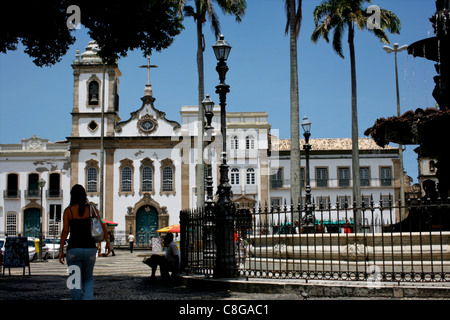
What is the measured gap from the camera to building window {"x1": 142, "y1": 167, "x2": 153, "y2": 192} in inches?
1804

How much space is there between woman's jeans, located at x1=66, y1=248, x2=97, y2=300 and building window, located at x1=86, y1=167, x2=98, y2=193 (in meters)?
39.9

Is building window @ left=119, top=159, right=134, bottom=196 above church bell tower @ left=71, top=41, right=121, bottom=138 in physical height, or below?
below

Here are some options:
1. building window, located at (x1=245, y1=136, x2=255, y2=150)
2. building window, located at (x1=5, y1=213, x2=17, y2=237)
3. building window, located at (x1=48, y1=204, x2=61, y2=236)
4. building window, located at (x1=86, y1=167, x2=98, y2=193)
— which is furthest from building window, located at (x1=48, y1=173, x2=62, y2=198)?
building window, located at (x1=245, y1=136, x2=255, y2=150)

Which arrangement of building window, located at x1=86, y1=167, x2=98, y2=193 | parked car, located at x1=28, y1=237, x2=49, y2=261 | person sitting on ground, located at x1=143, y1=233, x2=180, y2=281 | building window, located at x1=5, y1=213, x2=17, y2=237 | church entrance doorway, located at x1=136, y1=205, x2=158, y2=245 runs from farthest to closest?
building window, located at x1=5, y1=213, x2=17, y2=237, building window, located at x1=86, y1=167, x2=98, y2=193, church entrance doorway, located at x1=136, y1=205, x2=158, y2=245, parked car, located at x1=28, y1=237, x2=49, y2=261, person sitting on ground, located at x1=143, y1=233, x2=180, y2=281

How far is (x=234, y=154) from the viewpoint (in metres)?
46.9

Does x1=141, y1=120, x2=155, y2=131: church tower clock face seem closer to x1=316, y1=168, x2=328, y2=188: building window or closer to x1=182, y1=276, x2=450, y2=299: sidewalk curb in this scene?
x1=316, y1=168, x2=328, y2=188: building window

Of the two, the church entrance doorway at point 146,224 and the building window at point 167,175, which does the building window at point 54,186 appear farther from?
the building window at point 167,175

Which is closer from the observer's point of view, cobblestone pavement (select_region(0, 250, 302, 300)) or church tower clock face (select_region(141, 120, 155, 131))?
cobblestone pavement (select_region(0, 250, 302, 300))

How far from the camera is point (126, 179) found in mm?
45781

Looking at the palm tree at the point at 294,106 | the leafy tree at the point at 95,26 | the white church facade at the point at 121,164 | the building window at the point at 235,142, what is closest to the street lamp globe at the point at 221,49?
the leafy tree at the point at 95,26

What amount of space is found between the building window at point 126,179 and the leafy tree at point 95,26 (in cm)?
3302

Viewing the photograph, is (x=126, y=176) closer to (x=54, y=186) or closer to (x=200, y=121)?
(x=54, y=186)

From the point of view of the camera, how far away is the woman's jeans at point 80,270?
6.72m
